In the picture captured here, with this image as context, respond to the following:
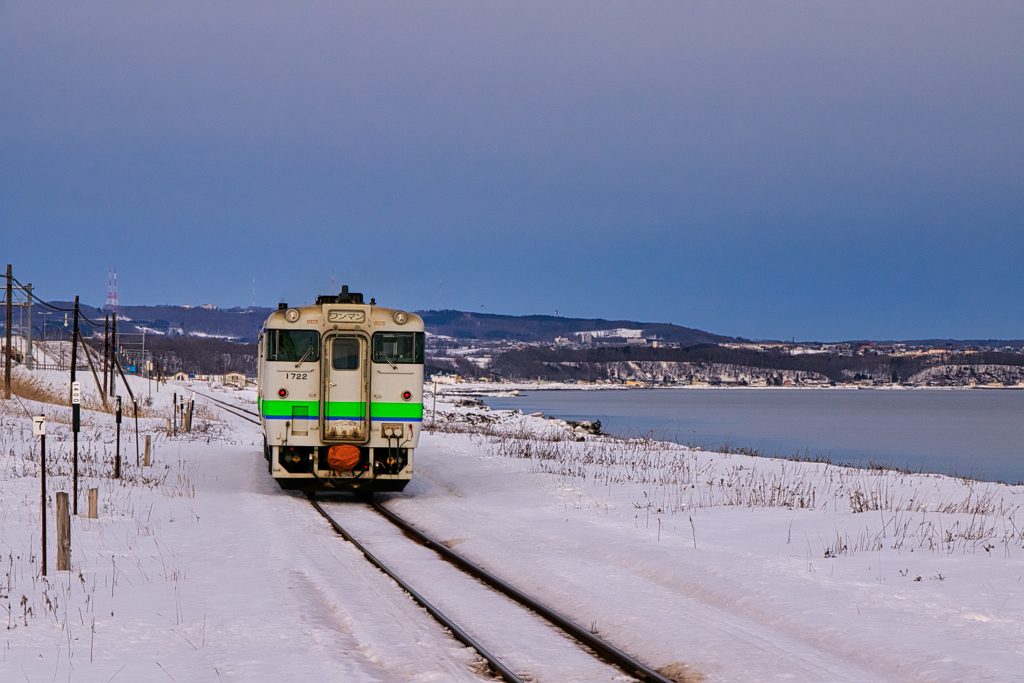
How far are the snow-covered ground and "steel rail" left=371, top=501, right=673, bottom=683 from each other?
27 centimetres

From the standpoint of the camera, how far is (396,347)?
18.2 m

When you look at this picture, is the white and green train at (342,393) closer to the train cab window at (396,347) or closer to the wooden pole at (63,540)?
the train cab window at (396,347)

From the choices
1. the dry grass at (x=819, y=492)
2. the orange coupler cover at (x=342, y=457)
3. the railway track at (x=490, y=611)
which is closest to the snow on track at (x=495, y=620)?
the railway track at (x=490, y=611)

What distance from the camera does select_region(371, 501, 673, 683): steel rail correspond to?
7680mm

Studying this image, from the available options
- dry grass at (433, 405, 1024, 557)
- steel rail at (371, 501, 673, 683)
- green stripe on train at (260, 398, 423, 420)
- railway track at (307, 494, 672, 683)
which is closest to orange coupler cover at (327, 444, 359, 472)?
green stripe on train at (260, 398, 423, 420)

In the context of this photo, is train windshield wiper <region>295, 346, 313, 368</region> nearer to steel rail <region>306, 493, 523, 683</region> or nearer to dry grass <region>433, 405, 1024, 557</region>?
steel rail <region>306, 493, 523, 683</region>

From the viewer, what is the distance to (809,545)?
41.9ft

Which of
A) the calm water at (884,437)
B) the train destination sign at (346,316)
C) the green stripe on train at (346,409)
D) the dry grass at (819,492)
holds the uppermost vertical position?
the train destination sign at (346,316)

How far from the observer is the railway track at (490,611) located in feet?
25.5

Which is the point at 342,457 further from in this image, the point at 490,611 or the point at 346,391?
the point at 490,611

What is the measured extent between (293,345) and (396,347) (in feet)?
6.12

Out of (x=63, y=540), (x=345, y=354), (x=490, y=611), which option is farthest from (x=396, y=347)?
(x=490, y=611)

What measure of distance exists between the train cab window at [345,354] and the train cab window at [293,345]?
1.07 ft

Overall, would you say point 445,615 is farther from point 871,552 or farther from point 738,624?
point 871,552
